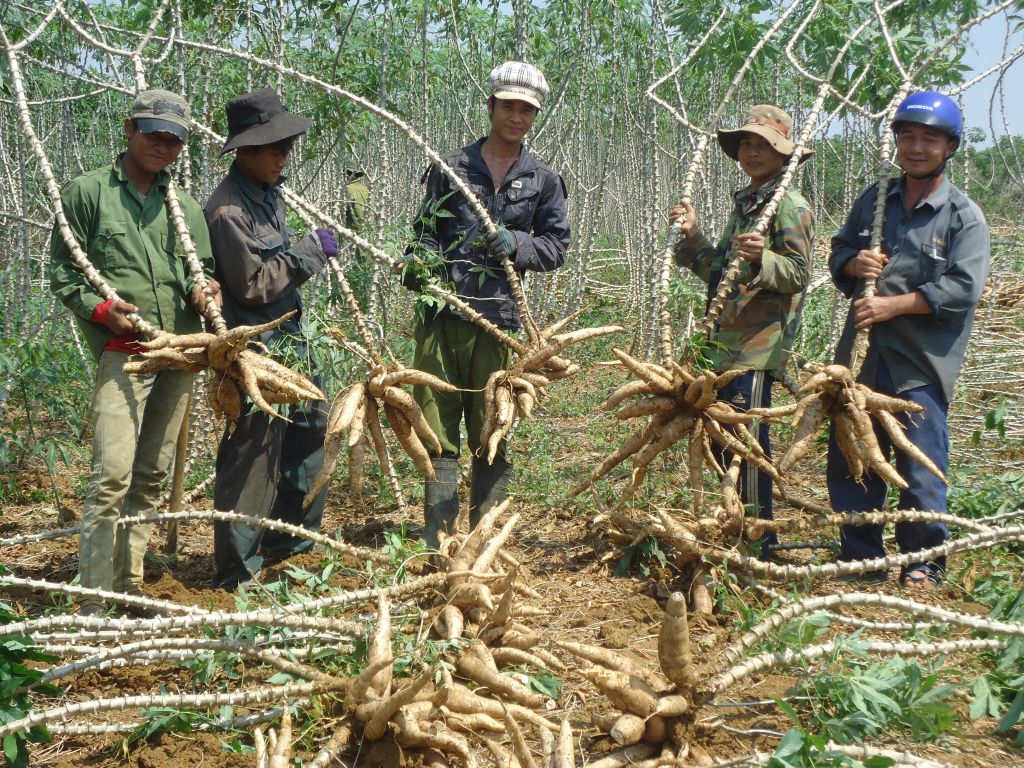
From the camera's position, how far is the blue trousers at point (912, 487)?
3072mm

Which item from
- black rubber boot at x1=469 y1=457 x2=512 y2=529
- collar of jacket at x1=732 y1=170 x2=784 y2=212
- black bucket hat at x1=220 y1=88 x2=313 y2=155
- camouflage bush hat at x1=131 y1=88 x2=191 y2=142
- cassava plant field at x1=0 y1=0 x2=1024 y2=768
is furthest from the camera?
black rubber boot at x1=469 y1=457 x2=512 y2=529

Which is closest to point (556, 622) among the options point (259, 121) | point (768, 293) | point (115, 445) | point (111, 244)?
point (768, 293)

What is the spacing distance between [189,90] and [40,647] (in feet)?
14.7

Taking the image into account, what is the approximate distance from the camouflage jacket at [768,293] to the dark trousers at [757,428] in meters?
0.07

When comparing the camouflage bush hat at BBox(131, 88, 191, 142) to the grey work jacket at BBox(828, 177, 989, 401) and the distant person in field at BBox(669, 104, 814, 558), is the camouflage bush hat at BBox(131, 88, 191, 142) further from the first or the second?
the grey work jacket at BBox(828, 177, 989, 401)

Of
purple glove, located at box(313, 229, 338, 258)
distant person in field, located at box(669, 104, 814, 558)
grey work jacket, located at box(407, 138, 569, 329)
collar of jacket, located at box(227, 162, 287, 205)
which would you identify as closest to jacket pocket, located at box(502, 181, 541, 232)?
grey work jacket, located at box(407, 138, 569, 329)

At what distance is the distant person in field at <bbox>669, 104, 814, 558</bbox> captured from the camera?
324 centimetres

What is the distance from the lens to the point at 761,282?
316 centimetres

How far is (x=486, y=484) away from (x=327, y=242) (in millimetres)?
1142

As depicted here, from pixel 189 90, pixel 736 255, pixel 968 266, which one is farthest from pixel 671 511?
pixel 189 90

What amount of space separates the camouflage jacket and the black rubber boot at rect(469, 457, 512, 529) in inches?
37.6

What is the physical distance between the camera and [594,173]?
13.4m

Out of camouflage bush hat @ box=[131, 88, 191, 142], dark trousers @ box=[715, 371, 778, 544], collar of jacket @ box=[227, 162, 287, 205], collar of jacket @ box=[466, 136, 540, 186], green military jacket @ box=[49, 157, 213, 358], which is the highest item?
collar of jacket @ box=[466, 136, 540, 186]

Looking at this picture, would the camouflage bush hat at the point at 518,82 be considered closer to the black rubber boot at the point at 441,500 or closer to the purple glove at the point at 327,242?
the purple glove at the point at 327,242
